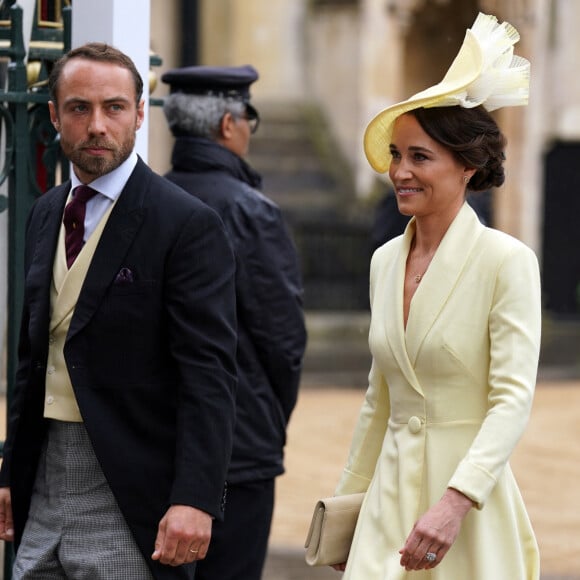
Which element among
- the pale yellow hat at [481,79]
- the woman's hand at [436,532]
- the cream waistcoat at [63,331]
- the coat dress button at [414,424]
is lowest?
the woman's hand at [436,532]

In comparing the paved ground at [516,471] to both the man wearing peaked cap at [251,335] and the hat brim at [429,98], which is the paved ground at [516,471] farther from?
the hat brim at [429,98]

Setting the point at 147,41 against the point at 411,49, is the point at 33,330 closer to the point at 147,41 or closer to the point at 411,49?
the point at 147,41

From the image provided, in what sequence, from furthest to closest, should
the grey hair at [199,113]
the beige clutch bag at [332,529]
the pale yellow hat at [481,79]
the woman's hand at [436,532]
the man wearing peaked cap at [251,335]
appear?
the grey hair at [199,113] < the man wearing peaked cap at [251,335] < the beige clutch bag at [332,529] < the pale yellow hat at [481,79] < the woman's hand at [436,532]

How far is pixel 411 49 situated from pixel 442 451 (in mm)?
18415

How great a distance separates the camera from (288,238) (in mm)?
5270

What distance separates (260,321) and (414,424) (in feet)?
4.78

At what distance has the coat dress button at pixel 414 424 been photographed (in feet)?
12.0

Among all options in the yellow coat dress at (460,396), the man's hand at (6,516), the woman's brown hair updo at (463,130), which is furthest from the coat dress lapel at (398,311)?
the man's hand at (6,516)

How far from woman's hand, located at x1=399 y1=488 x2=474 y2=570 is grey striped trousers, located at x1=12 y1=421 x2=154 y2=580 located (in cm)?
61

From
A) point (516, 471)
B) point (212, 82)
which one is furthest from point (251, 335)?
point (516, 471)

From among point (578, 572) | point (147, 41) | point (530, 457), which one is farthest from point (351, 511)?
point (530, 457)

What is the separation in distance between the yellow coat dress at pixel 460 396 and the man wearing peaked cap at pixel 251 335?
51.4 inches

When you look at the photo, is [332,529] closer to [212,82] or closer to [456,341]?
[456,341]

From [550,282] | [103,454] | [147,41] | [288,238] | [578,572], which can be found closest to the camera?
[103,454]
